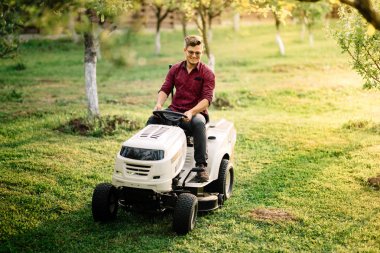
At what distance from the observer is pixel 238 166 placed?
838 centimetres

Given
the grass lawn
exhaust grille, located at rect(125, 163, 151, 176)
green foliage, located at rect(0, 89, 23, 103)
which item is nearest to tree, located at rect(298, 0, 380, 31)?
the grass lawn

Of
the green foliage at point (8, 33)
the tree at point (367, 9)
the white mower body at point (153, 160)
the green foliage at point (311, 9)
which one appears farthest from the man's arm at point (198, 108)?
the green foliage at point (311, 9)

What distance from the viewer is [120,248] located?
206 inches

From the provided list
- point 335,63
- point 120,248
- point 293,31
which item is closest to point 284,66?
point 335,63

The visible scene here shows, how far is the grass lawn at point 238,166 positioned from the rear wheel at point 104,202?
0.46ft

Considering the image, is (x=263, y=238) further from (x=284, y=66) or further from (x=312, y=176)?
(x=284, y=66)

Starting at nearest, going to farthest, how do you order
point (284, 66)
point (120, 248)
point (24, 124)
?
point (120, 248) → point (24, 124) → point (284, 66)

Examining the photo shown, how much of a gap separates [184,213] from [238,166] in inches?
123

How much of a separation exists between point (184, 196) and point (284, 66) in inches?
570

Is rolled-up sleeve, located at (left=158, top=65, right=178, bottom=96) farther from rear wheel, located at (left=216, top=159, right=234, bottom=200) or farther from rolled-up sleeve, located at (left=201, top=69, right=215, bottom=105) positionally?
rear wheel, located at (left=216, top=159, right=234, bottom=200)

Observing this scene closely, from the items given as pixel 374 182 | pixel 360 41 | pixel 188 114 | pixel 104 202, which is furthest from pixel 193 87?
pixel 360 41

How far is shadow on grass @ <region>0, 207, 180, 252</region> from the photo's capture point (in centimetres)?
525

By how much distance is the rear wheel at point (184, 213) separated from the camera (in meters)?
5.38

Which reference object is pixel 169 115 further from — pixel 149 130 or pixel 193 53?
pixel 193 53
